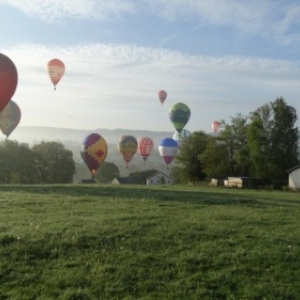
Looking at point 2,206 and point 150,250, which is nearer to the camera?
point 150,250

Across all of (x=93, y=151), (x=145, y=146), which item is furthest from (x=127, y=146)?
(x=93, y=151)

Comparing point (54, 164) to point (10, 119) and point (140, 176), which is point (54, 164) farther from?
point (140, 176)

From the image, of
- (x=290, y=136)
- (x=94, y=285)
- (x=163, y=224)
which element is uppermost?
(x=290, y=136)

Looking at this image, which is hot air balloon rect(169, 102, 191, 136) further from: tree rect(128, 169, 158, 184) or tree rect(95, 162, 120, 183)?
tree rect(95, 162, 120, 183)

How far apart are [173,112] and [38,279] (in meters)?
65.8

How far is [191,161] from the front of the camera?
243ft

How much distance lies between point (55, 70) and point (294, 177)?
102 feet

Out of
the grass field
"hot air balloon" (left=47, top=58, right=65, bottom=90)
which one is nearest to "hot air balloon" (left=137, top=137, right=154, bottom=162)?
"hot air balloon" (left=47, top=58, right=65, bottom=90)

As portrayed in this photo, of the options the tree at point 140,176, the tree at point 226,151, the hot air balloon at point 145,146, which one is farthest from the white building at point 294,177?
the tree at point 140,176

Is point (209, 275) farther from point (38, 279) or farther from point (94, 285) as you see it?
point (38, 279)

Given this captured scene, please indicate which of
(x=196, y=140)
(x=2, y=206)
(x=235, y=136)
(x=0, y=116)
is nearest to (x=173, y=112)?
(x=196, y=140)

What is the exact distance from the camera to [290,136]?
59500mm

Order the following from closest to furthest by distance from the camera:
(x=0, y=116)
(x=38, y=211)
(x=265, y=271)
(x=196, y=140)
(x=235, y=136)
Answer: (x=265, y=271), (x=38, y=211), (x=0, y=116), (x=235, y=136), (x=196, y=140)

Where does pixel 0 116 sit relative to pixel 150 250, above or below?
above
